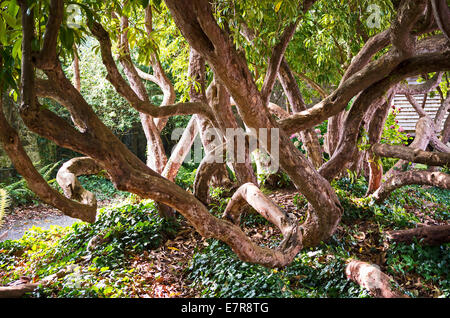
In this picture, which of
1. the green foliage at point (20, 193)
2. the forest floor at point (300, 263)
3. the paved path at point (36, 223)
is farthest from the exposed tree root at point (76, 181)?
the green foliage at point (20, 193)

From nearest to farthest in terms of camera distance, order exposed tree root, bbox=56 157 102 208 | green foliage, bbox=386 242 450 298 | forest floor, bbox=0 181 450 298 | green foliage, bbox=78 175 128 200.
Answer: exposed tree root, bbox=56 157 102 208, forest floor, bbox=0 181 450 298, green foliage, bbox=386 242 450 298, green foliage, bbox=78 175 128 200

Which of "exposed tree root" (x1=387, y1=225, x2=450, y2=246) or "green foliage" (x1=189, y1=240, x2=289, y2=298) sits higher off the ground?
"exposed tree root" (x1=387, y1=225, x2=450, y2=246)

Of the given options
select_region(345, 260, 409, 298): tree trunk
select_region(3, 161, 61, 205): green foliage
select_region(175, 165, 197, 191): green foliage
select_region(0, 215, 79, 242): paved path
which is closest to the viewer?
select_region(345, 260, 409, 298): tree trunk

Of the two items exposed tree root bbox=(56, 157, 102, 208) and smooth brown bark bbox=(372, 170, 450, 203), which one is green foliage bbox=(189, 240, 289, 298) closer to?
exposed tree root bbox=(56, 157, 102, 208)

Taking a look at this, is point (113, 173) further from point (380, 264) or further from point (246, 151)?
point (380, 264)

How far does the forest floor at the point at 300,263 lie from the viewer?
142 inches

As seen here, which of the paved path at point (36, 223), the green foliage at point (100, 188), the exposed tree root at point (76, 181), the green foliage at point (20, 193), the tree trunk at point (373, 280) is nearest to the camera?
the exposed tree root at point (76, 181)

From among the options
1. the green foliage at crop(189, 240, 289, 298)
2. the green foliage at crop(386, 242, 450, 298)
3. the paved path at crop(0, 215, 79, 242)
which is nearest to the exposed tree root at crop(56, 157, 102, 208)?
the green foliage at crop(189, 240, 289, 298)

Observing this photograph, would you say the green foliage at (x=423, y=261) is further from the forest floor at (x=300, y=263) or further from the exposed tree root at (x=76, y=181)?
the exposed tree root at (x=76, y=181)

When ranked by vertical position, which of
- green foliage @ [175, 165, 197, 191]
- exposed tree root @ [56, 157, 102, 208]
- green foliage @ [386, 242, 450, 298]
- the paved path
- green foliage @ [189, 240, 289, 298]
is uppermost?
exposed tree root @ [56, 157, 102, 208]

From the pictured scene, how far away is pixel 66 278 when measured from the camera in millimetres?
3617

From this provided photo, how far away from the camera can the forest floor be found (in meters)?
3.60
